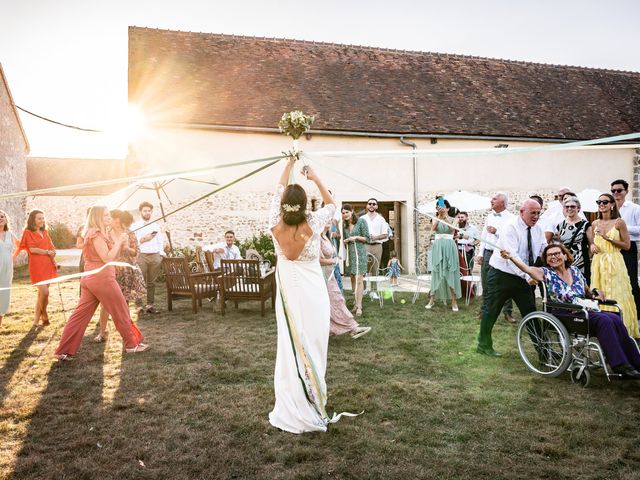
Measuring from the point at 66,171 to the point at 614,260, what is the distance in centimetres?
4514

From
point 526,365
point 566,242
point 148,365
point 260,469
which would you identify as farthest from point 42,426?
point 566,242

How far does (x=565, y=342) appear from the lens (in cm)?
Answer: 477

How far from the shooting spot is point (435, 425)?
4004mm

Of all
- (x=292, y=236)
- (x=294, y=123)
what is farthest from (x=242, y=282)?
(x=294, y=123)

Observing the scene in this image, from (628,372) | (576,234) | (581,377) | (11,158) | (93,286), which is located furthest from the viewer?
(11,158)

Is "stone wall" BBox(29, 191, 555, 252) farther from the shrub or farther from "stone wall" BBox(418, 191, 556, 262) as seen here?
the shrub

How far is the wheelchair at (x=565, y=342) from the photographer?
475 centimetres

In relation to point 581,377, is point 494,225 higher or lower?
higher

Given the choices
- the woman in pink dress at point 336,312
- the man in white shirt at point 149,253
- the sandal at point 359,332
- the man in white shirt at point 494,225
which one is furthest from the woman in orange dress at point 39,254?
the man in white shirt at point 494,225

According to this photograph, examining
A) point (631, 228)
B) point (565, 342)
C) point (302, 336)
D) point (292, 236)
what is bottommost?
point (565, 342)

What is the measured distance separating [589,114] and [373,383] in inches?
664

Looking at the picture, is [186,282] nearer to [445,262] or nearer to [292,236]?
[445,262]

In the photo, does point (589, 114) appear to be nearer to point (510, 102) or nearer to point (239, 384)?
point (510, 102)

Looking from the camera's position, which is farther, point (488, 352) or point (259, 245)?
point (259, 245)
